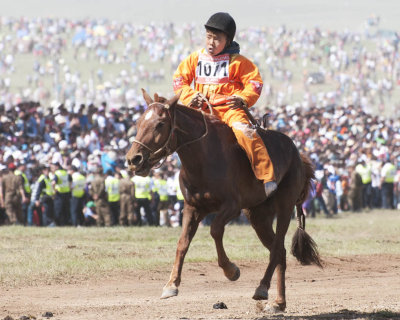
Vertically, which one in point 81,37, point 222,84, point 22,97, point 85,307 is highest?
point 81,37

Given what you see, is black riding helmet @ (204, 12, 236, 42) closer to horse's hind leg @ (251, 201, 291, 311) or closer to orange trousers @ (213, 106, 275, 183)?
orange trousers @ (213, 106, 275, 183)

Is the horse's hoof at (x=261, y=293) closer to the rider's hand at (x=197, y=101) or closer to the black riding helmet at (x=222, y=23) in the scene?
the rider's hand at (x=197, y=101)

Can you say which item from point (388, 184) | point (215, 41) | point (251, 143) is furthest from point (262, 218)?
point (388, 184)

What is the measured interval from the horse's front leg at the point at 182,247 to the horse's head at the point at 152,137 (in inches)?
26.0

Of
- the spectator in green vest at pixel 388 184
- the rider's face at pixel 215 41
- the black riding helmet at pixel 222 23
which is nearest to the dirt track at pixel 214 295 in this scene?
the rider's face at pixel 215 41

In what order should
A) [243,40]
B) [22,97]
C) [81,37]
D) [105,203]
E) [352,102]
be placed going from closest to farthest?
[105,203]
[22,97]
[352,102]
[81,37]
[243,40]

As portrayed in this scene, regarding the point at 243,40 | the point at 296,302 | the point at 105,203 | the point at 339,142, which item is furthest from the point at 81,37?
the point at 296,302

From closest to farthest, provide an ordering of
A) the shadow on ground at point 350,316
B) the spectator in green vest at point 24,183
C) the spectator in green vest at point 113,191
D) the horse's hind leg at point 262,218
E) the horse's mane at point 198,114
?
the horse's mane at point 198,114
the shadow on ground at point 350,316
the horse's hind leg at point 262,218
the spectator in green vest at point 24,183
the spectator in green vest at point 113,191

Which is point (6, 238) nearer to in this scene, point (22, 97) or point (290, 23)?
point (22, 97)

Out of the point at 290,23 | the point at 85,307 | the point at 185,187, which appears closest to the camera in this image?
the point at 185,187

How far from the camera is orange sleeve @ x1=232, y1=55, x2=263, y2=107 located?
947 centimetres

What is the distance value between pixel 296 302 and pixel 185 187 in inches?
104

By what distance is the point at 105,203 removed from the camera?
2236cm

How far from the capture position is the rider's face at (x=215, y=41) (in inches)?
372
